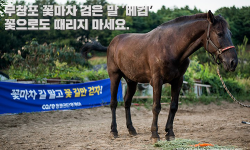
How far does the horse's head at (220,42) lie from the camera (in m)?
4.35

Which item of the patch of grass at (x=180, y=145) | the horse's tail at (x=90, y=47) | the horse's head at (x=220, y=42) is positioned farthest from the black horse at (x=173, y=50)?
the horse's tail at (x=90, y=47)

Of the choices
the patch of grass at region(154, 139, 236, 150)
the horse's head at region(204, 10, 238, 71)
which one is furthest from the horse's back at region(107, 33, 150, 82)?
the patch of grass at region(154, 139, 236, 150)

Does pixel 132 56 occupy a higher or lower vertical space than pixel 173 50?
lower

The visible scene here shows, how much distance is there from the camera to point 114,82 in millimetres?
6441

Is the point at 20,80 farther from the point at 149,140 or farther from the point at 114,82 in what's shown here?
the point at 149,140

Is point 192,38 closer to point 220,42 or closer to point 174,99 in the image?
point 220,42

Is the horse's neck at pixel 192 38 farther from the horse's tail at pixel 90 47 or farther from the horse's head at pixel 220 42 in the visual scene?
the horse's tail at pixel 90 47

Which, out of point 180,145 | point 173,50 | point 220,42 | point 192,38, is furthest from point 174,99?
point 220,42

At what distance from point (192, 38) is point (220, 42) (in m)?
0.53

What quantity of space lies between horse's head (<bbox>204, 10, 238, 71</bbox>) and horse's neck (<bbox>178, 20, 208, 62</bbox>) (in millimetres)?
154

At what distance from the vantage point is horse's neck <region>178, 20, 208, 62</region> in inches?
188

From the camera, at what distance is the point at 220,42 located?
14.8ft

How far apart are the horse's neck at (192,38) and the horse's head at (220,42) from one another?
0.15 meters

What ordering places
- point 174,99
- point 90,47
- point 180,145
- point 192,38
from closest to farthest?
point 180,145
point 192,38
point 174,99
point 90,47
